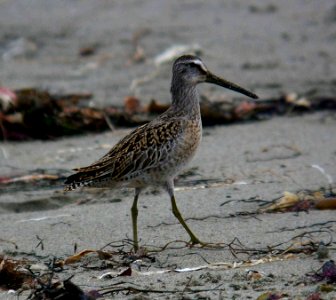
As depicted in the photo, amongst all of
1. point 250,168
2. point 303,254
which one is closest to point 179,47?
point 250,168

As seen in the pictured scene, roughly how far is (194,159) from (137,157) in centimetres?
156

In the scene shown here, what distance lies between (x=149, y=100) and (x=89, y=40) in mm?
3013

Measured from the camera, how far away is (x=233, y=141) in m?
8.51

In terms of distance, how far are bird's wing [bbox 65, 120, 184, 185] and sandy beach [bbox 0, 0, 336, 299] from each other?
36 centimetres

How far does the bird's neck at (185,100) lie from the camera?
22.4ft

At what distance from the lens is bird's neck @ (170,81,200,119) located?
6.82 m

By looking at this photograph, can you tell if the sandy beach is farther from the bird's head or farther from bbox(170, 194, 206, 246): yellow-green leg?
the bird's head

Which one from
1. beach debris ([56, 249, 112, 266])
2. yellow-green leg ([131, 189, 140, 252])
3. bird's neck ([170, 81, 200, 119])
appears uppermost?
bird's neck ([170, 81, 200, 119])

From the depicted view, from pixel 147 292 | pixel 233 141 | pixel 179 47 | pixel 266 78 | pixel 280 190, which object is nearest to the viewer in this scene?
pixel 147 292

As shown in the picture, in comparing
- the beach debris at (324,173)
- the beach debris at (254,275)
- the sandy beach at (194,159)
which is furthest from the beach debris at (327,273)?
the beach debris at (324,173)

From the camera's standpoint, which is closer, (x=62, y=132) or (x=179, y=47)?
(x=62, y=132)

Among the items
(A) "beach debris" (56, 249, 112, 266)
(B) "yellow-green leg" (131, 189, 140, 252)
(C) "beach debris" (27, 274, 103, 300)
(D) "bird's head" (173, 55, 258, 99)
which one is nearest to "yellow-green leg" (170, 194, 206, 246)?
(B) "yellow-green leg" (131, 189, 140, 252)

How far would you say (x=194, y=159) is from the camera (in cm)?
804

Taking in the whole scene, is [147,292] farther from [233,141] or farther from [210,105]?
[210,105]
